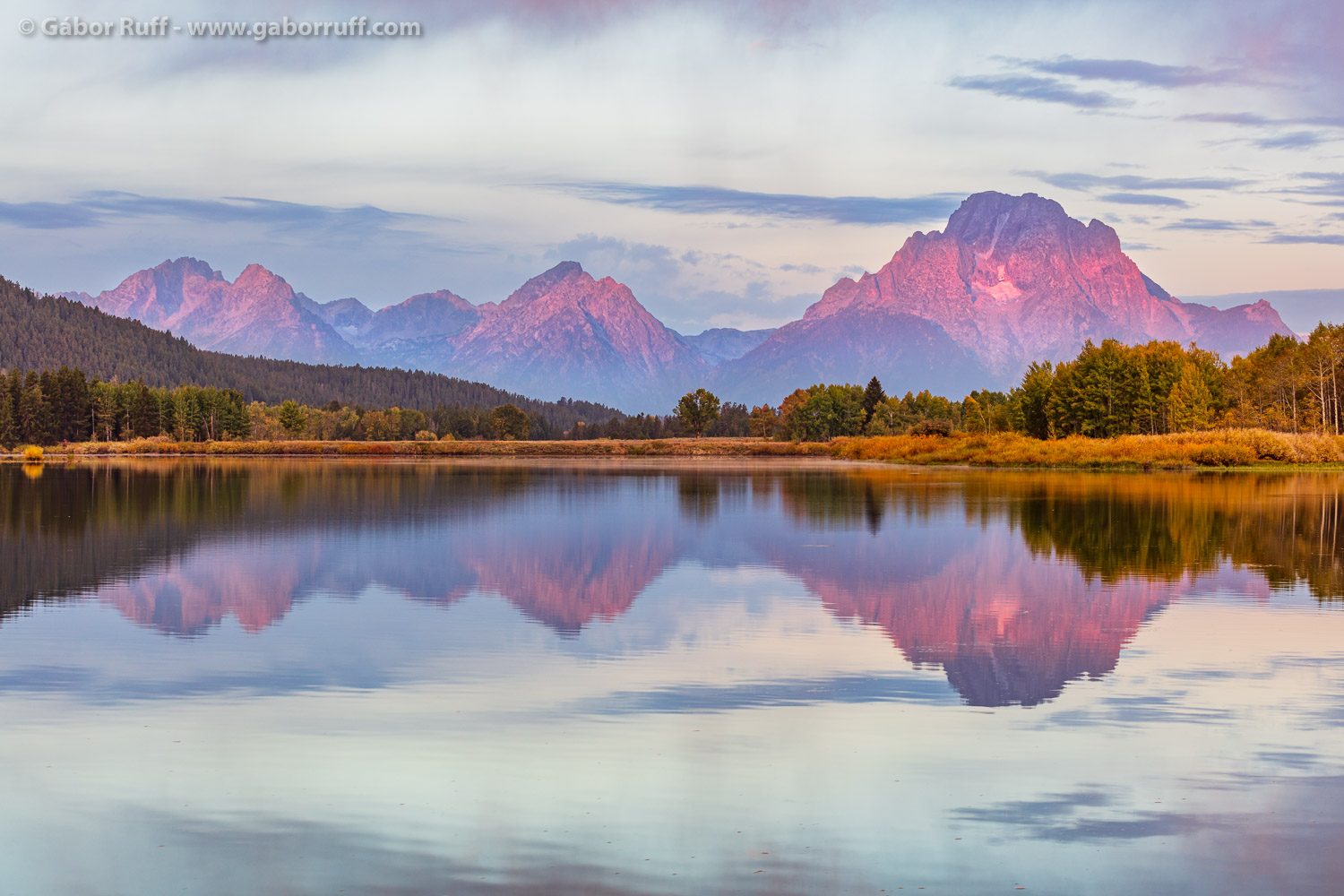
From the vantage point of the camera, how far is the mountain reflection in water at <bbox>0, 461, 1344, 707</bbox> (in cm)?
1886

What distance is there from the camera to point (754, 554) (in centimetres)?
2977

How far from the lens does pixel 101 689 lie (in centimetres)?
1381

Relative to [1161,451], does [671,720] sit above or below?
below

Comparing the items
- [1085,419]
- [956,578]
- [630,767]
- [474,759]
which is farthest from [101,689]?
[1085,419]

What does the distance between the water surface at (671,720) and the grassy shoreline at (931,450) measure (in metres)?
56.7

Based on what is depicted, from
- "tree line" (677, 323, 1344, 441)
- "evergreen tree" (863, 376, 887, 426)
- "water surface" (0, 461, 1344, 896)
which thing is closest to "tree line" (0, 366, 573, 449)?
"evergreen tree" (863, 376, 887, 426)

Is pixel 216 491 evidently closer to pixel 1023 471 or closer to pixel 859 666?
pixel 859 666

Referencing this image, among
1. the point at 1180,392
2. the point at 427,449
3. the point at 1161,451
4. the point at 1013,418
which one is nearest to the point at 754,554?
the point at 1161,451

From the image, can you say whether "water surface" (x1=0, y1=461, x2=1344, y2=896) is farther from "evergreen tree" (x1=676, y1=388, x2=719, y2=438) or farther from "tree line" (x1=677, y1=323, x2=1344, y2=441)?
"evergreen tree" (x1=676, y1=388, x2=719, y2=438)

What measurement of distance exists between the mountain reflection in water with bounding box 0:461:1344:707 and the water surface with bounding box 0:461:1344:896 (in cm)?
18

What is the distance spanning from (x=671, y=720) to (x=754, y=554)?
1770cm

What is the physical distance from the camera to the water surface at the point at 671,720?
829 centimetres

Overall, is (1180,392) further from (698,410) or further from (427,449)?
(427,449)

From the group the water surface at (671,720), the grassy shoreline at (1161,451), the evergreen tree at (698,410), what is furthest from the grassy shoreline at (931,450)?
the water surface at (671,720)
